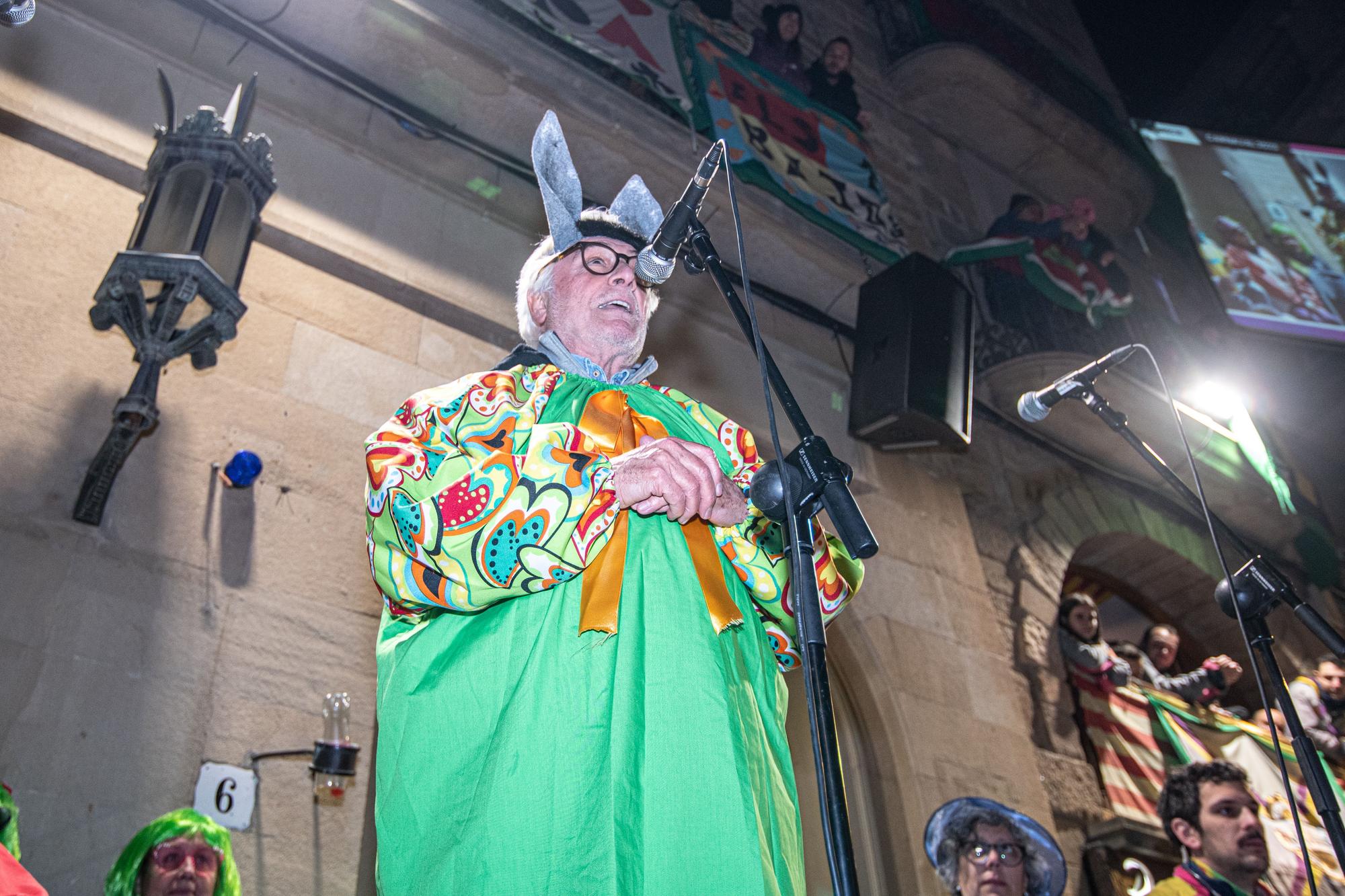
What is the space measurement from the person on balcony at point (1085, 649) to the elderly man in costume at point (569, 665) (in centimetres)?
465

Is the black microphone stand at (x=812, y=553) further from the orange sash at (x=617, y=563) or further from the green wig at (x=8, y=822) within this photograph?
the green wig at (x=8, y=822)

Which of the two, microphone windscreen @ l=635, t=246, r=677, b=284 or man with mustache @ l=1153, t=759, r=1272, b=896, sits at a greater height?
microphone windscreen @ l=635, t=246, r=677, b=284

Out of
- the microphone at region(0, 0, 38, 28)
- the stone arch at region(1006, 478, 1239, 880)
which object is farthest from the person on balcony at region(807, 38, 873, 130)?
the microphone at region(0, 0, 38, 28)

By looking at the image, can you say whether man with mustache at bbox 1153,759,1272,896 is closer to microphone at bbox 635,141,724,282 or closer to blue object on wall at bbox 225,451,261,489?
microphone at bbox 635,141,724,282

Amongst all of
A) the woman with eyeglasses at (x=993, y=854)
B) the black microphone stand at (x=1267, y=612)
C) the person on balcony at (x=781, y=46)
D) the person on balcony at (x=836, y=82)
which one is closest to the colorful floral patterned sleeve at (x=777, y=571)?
the black microphone stand at (x=1267, y=612)

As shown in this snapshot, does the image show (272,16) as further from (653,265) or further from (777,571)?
(777,571)

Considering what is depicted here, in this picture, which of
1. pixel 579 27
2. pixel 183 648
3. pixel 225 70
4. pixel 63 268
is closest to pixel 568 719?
pixel 183 648

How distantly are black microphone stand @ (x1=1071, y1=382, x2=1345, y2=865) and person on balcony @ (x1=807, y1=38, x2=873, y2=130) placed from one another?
4519 millimetres

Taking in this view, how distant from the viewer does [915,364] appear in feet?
17.0

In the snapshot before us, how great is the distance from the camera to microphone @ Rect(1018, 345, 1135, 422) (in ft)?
10.4

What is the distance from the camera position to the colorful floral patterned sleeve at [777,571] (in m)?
1.55

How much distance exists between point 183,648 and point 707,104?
13.5ft

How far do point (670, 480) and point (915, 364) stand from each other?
4106 mm

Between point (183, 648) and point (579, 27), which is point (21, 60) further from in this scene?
point (579, 27)
